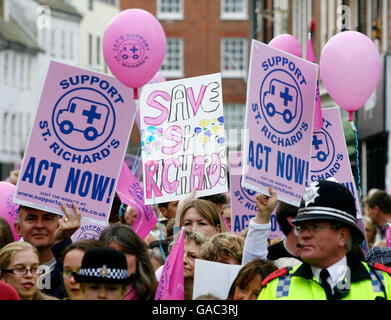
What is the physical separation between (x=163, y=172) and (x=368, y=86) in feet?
7.04

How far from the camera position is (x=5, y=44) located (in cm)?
6500

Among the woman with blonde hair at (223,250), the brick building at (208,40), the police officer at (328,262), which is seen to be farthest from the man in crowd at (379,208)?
the brick building at (208,40)

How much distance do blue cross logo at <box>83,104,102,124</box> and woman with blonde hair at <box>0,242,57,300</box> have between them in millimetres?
1499

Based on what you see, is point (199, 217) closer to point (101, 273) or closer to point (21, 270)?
point (21, 270)

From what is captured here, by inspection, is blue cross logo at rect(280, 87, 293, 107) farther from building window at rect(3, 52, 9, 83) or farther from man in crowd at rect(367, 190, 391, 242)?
building window at rect(3, 52, 9, 83)

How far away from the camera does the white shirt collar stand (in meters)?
5.47

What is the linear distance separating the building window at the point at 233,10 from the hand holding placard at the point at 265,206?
56230 mm

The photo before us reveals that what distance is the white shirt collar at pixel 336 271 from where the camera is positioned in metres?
5.47

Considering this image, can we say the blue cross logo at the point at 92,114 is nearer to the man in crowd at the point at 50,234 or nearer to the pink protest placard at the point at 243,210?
the man in crowd at the point at 50,234

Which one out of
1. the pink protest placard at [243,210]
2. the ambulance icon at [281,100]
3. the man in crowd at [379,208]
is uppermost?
the ambulance icon at [281,100]

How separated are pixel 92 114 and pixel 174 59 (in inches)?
2097

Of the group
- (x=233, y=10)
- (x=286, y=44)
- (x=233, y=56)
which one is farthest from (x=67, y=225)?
(x=233, y=10)

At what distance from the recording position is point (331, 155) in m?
9.04

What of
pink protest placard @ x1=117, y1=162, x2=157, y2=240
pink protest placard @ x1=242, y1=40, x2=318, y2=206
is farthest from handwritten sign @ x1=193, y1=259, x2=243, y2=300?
pink protest placard @ x1=117, y1=162, x2=157, y2=240
